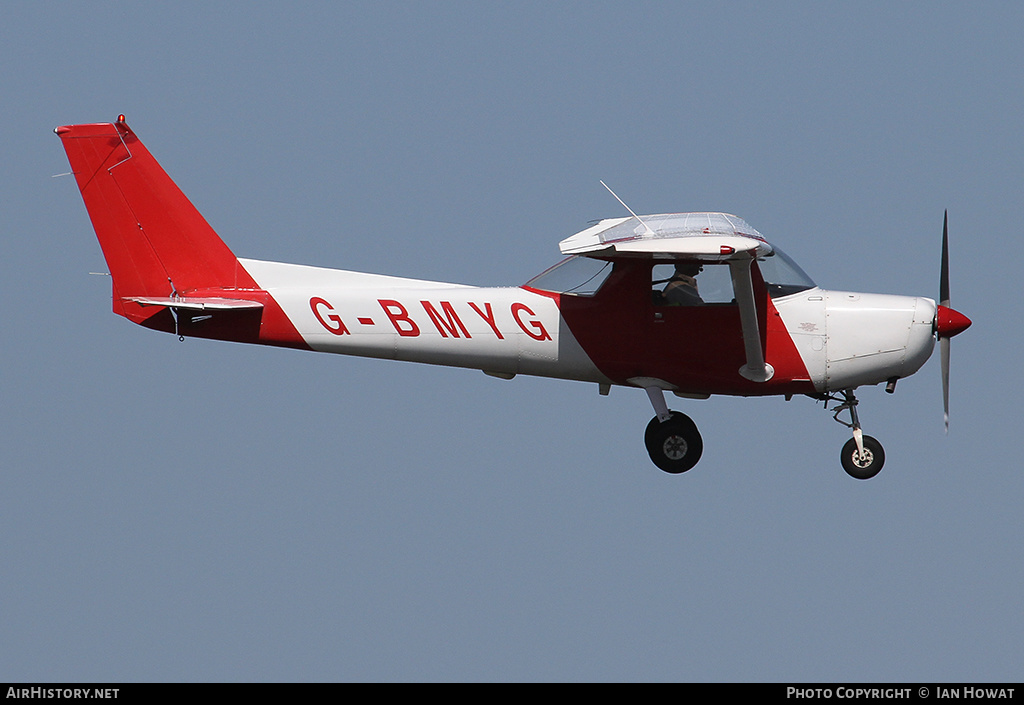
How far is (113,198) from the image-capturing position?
17.7 m

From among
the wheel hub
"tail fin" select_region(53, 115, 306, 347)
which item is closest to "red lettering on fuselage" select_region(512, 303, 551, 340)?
the wheel hub

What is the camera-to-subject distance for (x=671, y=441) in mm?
17500

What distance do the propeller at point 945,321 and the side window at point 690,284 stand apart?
7.95 ft

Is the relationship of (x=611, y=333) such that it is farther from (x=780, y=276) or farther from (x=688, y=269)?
(x=780, y=276)

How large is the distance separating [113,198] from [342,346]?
3.08 m

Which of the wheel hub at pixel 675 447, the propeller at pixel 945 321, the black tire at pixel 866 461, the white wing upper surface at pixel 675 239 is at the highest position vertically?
the white wing upper surface at pixel 675 239

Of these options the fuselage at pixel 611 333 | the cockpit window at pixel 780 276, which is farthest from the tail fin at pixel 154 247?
the cockpit window at pixel 780 276

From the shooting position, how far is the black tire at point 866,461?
17641 mm

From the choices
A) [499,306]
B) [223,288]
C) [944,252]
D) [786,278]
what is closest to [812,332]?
[786,278]

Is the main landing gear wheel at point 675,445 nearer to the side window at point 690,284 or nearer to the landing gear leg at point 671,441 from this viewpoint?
the landing gear leg at point 671,441

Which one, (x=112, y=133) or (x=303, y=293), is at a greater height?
(x=112, y=133)

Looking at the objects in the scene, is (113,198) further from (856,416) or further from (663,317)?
(856,416)

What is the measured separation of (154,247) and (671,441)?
615cm

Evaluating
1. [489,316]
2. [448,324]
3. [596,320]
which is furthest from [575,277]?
[448,324]
